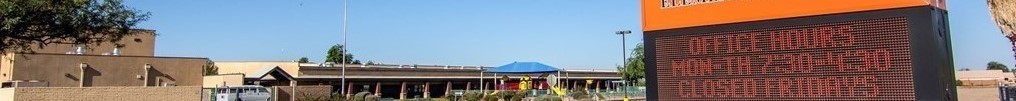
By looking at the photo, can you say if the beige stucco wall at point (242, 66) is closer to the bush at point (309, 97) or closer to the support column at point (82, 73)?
the support column at point (82, 73)

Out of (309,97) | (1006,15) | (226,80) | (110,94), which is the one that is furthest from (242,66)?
(1006,15)

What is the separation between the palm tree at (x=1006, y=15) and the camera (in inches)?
232

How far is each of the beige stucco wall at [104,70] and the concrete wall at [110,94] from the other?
1342cm

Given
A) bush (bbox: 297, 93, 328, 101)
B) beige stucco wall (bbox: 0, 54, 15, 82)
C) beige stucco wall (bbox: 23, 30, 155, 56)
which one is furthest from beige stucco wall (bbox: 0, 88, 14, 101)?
beige stucco wall (bbox: 23, 30, 155, 56)

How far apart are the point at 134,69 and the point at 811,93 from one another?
3218 centimetres

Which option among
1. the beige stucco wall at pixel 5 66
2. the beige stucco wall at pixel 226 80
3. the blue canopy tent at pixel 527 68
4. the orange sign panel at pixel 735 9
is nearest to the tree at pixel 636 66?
the blue canopy tent at pixel 527 68

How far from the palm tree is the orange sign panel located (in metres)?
Result: 2.26

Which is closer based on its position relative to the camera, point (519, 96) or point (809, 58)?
point (809, 58)

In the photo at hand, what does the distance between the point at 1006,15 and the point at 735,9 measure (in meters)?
3.89

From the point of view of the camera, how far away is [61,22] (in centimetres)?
1722

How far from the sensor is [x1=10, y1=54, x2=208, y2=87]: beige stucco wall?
33281 millimetres

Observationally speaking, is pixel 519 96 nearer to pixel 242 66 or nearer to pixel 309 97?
pixel 309 97

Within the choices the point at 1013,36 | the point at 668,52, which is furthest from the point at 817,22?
the point at 1013,36

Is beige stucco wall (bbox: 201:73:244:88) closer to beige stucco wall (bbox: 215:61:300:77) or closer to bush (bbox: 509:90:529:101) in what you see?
beige stucco wall (bbox: 215:61:300:77)
